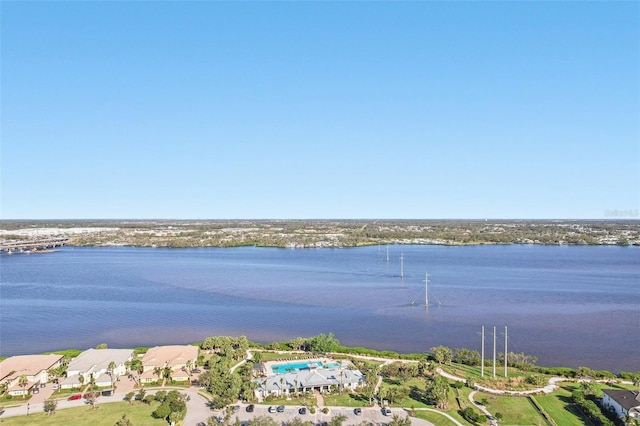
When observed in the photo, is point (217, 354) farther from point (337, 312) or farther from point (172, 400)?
point (337, 312)

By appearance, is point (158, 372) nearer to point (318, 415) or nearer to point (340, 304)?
point (318, 415)

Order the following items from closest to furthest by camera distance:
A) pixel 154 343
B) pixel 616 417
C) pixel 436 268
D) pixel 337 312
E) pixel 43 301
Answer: pixel 616 417 < pixel 154 343 < pixel 337 312 < pixel 43 301 < pixel 436 268

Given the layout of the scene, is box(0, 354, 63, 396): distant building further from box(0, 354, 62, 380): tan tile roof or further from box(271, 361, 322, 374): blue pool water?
box(271, 361, 322, 374): blue pool water

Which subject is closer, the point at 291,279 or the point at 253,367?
the point at 253,367

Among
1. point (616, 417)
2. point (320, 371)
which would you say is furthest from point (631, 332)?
point (320, 371)

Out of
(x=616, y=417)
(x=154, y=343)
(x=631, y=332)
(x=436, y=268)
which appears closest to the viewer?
(x=616, y=417)

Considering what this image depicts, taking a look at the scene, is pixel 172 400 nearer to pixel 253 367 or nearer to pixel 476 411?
pixel 253 367

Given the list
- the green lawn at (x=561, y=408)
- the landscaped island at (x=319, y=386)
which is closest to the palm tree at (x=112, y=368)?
the landscaped island at (x=319, y=386)

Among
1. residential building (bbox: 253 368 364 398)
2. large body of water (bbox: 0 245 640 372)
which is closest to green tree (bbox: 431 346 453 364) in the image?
large body of water (bbox: 0 245 640 372)
